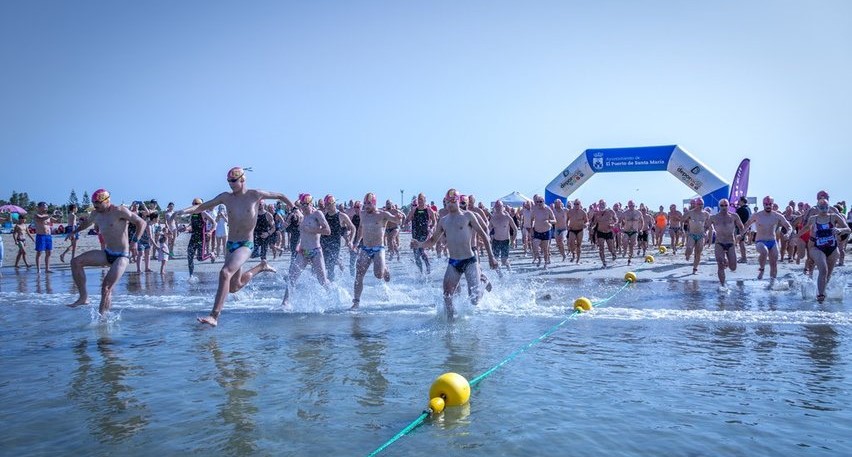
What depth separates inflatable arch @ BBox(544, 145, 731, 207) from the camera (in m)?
21.0

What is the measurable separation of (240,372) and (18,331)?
13.7 ft

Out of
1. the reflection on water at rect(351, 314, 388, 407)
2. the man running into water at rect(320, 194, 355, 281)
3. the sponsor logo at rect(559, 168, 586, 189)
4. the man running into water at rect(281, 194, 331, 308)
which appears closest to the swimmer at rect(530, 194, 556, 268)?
the man running into water at rect(320, 194, 355, 281)

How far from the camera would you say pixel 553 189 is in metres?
23.8

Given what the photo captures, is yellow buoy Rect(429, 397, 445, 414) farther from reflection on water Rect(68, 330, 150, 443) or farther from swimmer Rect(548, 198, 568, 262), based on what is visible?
swimmer Rect(548, 198, 568, 262)

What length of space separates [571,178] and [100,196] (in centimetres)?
1850

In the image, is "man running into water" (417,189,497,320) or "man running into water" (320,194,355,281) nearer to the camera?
"man running into water" (417,189,497,320)

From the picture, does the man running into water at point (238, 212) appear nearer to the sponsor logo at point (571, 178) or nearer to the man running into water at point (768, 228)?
the man running into water at point (768, 228)

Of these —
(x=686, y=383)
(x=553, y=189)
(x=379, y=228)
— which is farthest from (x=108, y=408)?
(x=553, y=189)

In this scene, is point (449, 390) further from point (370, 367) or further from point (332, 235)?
point (332, 235)

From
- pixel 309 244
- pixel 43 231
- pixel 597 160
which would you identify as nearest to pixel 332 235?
pixel 309 244

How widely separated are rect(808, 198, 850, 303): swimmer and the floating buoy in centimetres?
772

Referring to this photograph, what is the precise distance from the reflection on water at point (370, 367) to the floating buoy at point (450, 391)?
1.50 feet

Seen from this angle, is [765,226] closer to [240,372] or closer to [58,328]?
[240,372]

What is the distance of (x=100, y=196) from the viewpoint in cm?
789
